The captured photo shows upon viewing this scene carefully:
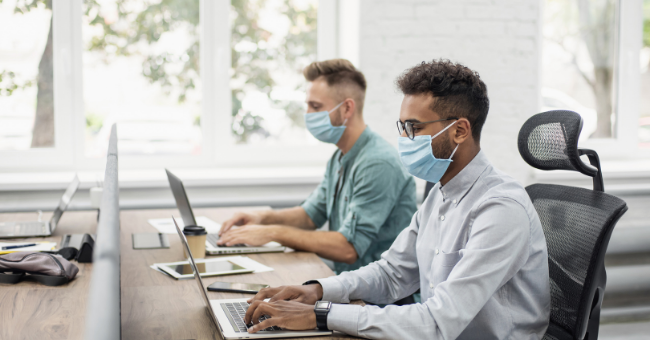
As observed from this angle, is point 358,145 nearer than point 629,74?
Yes

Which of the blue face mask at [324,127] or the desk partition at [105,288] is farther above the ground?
the blue face mask at [324,127]

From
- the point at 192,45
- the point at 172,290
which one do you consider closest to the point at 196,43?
the point at 192,45

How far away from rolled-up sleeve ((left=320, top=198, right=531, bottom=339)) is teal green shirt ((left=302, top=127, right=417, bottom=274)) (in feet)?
2.35

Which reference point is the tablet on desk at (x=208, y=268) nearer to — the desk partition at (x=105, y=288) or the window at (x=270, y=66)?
the desk partition at (x=105, y=288)

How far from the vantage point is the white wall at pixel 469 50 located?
3078 millimetres

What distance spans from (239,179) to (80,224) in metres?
0.94

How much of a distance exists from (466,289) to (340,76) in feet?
4.42

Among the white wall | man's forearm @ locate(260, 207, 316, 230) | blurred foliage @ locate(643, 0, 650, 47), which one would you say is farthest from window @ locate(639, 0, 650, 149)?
man's forearm @ locate(260, 207, 316, 230)

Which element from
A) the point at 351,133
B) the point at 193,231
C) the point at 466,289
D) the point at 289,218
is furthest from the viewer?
the point at 289,218

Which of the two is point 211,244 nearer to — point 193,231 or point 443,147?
point 193,231

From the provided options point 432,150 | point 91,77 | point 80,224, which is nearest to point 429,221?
point 432,150

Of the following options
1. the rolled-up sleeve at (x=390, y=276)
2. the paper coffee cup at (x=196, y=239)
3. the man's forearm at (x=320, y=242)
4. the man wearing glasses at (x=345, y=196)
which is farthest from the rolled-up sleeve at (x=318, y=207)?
the rolled-up sleeve at (x=390, y=276)

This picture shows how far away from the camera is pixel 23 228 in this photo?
2.05 m

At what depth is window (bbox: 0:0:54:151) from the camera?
2959mm
